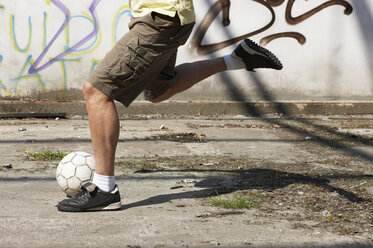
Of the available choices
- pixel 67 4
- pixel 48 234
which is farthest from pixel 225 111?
pixel 48 234

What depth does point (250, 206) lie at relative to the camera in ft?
12.6

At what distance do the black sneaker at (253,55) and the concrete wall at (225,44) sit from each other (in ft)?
15.6

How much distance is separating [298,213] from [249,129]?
399 centimetres

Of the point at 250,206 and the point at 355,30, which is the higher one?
the point at 355,30

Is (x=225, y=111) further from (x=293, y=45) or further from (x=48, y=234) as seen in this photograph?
(x=48, y=234)

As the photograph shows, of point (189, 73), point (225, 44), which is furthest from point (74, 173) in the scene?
point (225, 44)

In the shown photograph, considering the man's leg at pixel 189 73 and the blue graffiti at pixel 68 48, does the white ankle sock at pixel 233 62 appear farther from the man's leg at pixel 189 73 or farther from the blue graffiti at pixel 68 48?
the blue graffiti at pixel 68 48

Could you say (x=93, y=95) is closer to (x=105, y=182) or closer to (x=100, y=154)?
(x=100, y=154)

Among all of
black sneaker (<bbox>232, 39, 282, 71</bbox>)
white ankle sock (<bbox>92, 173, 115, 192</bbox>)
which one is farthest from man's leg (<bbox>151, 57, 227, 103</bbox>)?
white ankle sock (<bbox>92, 173, 115, 192</bbox>)

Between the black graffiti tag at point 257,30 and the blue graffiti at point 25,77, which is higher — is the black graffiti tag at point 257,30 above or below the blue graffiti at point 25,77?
above

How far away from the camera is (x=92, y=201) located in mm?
3773

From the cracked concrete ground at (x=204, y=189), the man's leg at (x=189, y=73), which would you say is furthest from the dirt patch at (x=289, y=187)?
the man's leg at (x=189, y=73)

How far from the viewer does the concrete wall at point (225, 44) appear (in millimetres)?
9250

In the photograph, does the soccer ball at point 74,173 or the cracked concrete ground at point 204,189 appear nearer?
the cracked concrete ground at point 204,189
